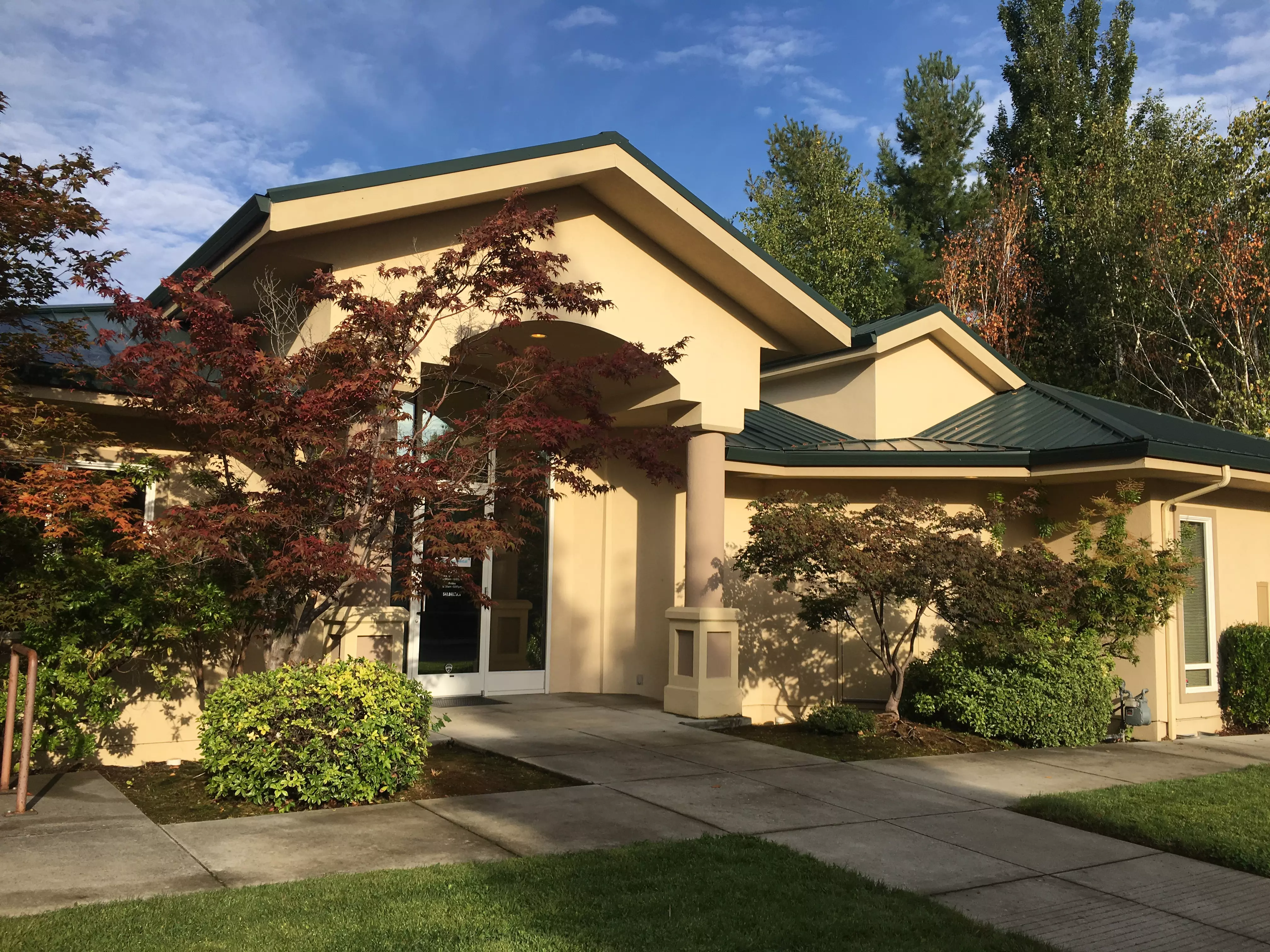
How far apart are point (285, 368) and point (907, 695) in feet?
26.4

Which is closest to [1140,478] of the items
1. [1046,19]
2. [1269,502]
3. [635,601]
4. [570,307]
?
[1269,502]

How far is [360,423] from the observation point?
26.5ft

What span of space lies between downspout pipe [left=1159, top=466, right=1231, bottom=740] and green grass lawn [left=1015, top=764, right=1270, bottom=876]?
281 centimetres

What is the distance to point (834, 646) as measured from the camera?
12891 millimetres

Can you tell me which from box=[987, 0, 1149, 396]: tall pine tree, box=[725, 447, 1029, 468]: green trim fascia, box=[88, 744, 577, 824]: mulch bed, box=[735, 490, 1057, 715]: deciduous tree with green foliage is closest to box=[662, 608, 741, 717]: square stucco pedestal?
box=[735, 490, 1057, 715]: deciduous tree with green foliage

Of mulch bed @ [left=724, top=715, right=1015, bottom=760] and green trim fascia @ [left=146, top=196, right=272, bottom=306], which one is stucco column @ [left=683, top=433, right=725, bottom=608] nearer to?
mulch bed @ [left=724, top=715, right=1015, bottom=760]

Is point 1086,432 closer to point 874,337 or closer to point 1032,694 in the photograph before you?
point 874,337

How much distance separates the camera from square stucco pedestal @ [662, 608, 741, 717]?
11.1 meters

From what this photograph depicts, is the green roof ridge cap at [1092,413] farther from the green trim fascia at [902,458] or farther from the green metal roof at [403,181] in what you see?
the green metal roof at [403,181]

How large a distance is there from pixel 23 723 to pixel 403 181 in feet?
16.4

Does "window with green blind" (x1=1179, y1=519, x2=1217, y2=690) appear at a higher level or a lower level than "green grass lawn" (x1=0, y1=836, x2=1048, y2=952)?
higher

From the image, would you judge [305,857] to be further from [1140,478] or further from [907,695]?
[1140,478]

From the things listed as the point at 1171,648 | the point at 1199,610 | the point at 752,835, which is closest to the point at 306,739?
the point at 752,835

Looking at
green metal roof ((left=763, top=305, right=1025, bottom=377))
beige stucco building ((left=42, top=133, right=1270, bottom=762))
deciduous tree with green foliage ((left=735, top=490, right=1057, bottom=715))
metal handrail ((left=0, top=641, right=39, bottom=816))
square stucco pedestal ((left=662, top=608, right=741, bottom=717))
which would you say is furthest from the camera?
green metal roof ((left=763, top=305, right=1025, bottom=377))
